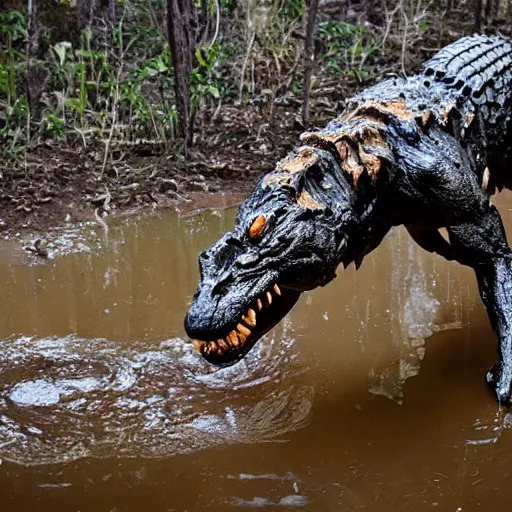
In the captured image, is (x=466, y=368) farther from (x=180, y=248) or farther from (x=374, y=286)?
(x=180, y=248)

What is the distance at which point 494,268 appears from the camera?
3531 millimetres

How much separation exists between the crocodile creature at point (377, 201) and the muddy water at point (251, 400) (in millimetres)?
440

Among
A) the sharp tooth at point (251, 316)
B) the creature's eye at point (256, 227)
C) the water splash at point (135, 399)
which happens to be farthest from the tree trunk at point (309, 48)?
the sharp tooth at point (251, 316)

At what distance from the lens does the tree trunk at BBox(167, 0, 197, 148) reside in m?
6.45

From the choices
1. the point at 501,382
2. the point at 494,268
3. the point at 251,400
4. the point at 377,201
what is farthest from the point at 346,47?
the point at 251,400

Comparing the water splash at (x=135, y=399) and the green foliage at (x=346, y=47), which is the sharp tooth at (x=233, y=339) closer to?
the water splash at (x=135, y=399)

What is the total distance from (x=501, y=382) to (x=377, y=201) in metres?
1.08

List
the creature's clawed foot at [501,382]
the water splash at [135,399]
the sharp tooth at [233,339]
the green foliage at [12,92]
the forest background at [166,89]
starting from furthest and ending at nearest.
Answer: the green foliage at [12,92], the forest background at [166,89], the creature's clawed foot at [501,382], the water splash at [135,399], the sharp tooth at [233,339]

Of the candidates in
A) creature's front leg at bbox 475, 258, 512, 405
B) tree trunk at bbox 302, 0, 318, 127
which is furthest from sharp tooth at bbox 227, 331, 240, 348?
tree trunk at bbox 302, 0, 318, 127

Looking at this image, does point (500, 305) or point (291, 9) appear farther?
point (291, 9)

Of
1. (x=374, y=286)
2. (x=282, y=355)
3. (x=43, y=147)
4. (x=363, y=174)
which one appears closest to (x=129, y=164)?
(x=43, y=147)

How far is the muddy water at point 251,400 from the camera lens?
2.82 metres

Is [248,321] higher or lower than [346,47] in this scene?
lower

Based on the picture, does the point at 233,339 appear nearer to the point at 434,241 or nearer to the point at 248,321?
the point at 248,321
